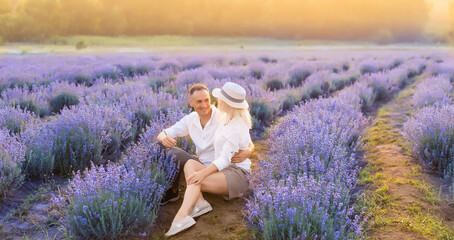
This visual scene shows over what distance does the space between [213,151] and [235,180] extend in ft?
1.38

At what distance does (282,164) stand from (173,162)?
3.38 ft

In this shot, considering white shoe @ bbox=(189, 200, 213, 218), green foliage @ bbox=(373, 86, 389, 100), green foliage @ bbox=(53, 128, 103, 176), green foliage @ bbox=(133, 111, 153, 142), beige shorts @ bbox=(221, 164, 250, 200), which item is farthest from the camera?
green foliage @ bbox=(373, 86, 389, 100)

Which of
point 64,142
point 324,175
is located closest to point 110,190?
point 64,142

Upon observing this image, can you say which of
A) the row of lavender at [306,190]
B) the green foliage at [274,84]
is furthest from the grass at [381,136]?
the green foliage at [274,84]

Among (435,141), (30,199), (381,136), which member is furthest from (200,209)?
(381,136)

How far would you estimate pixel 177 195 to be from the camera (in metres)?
3.33

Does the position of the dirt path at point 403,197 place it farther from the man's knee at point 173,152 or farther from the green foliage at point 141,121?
the green foliage at point 141,121

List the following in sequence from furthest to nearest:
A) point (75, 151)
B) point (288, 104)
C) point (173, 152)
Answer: point (288, 104) < point (75, 151) < point (173, 152)

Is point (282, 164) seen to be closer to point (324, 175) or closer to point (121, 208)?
point (324, 175)

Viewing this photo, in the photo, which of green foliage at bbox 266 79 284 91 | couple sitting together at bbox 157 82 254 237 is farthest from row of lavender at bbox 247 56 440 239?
green foliage at bbox 266 79 284 91

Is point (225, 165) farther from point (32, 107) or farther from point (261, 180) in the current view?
point (32, 107)

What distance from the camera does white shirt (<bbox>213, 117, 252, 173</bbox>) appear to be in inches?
119

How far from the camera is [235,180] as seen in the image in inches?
124

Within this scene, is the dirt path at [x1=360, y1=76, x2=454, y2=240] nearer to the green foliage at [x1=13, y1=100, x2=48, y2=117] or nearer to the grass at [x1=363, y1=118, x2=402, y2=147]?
the grass at [x1=363, y1=118, x2=402, y2=147]
